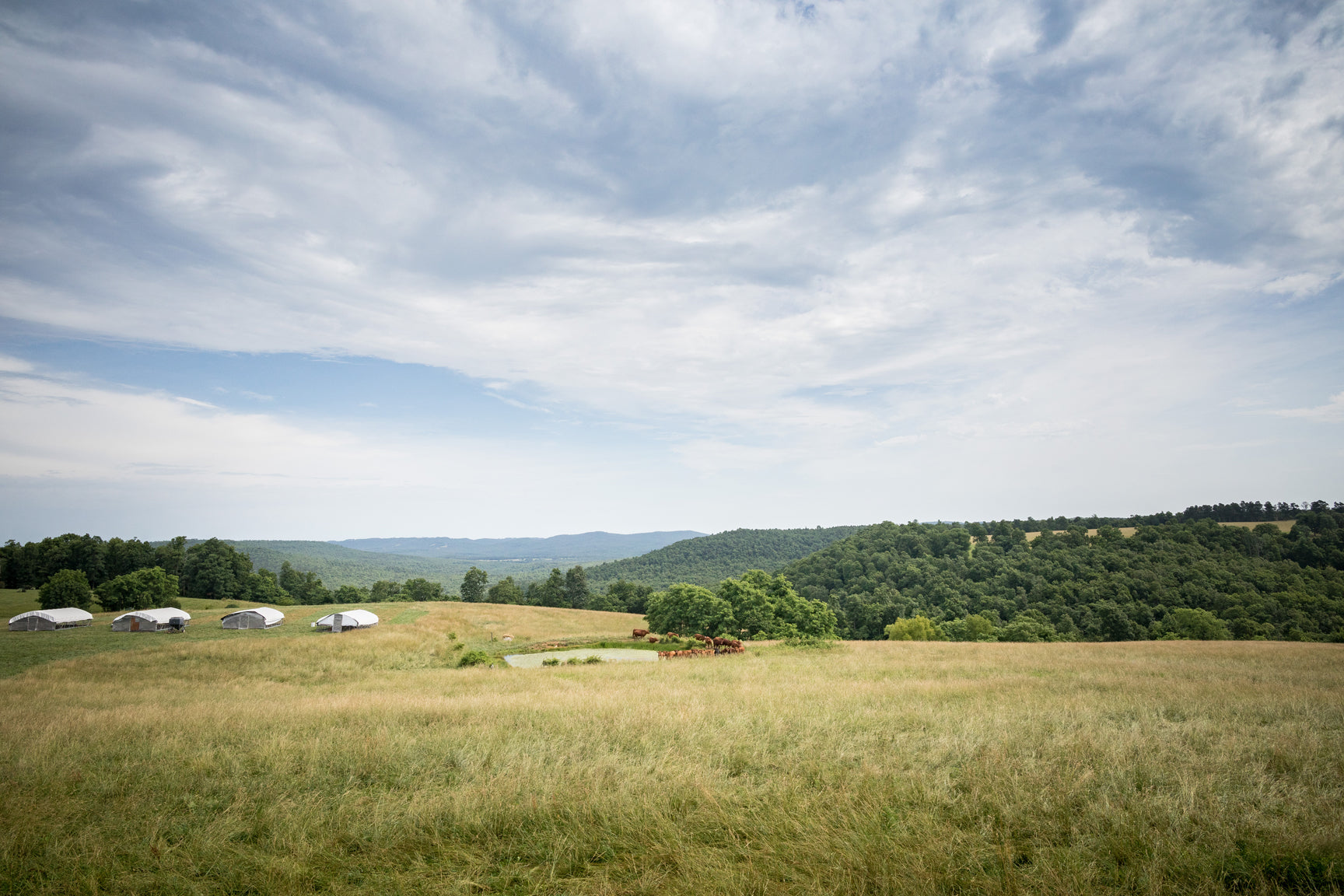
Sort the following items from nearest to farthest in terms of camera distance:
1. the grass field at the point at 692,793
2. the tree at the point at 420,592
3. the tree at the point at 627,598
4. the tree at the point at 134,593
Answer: the grass field at the point at 692,793 → the tree at the point at 134,593 → the tree at the point at 627,598 → the tree at the point at 420,592

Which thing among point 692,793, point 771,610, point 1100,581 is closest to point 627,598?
point 771,610

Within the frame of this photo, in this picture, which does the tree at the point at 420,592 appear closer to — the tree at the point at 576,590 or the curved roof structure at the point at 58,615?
the tree at the point at 576,590

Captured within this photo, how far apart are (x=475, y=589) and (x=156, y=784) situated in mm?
111488

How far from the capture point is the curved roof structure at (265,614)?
42875 mm

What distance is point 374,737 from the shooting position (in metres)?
9.04

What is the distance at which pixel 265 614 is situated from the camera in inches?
1720

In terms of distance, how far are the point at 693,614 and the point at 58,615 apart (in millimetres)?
46158

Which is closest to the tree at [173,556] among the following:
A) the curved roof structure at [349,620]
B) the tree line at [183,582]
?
the tree line at [183,582]

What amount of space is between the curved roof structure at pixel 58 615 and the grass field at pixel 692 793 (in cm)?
3794

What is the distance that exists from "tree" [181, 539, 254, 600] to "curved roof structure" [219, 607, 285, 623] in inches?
2150

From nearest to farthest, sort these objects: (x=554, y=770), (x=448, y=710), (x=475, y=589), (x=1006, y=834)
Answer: (x=1006, y=834) → (x=554, y=770) → (x=448, y=710) → (x=475, y=589)

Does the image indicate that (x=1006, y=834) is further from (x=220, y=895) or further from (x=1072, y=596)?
(x=1072, y=596)

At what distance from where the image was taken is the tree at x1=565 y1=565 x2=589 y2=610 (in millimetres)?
106688

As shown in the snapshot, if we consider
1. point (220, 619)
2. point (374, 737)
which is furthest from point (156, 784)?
point (220, 619)
